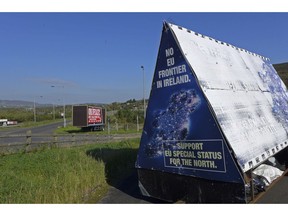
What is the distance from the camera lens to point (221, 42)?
7.17 metres

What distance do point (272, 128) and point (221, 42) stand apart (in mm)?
2277

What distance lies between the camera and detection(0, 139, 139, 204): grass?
6.70m

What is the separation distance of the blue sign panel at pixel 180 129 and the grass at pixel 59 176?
6.43ft

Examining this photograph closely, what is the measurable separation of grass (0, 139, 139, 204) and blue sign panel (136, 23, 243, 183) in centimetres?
196

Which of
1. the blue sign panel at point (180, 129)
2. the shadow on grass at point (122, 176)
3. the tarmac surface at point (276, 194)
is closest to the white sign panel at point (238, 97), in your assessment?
the blue sign panel at point (180, 129)

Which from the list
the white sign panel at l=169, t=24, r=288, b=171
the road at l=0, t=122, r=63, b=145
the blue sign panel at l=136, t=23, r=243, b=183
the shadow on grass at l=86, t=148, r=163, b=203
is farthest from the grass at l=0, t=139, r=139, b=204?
the white sign panel at l=169, t=24, r=288, b=171

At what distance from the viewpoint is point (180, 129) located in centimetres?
570

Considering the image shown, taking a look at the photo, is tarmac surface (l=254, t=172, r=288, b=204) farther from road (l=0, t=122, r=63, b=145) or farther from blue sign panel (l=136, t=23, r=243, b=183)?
road (l=0, t=122, r=63, b=145)

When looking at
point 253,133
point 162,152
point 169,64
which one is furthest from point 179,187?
point 169,64

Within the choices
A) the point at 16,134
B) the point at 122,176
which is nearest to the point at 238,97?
the point at 122,176

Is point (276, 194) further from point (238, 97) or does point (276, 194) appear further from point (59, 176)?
point (59, 176)

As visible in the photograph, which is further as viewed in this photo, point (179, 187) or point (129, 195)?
point (129, 195)

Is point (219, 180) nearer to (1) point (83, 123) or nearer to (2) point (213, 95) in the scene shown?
(2) point (213, 95)

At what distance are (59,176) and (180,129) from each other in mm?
4329
